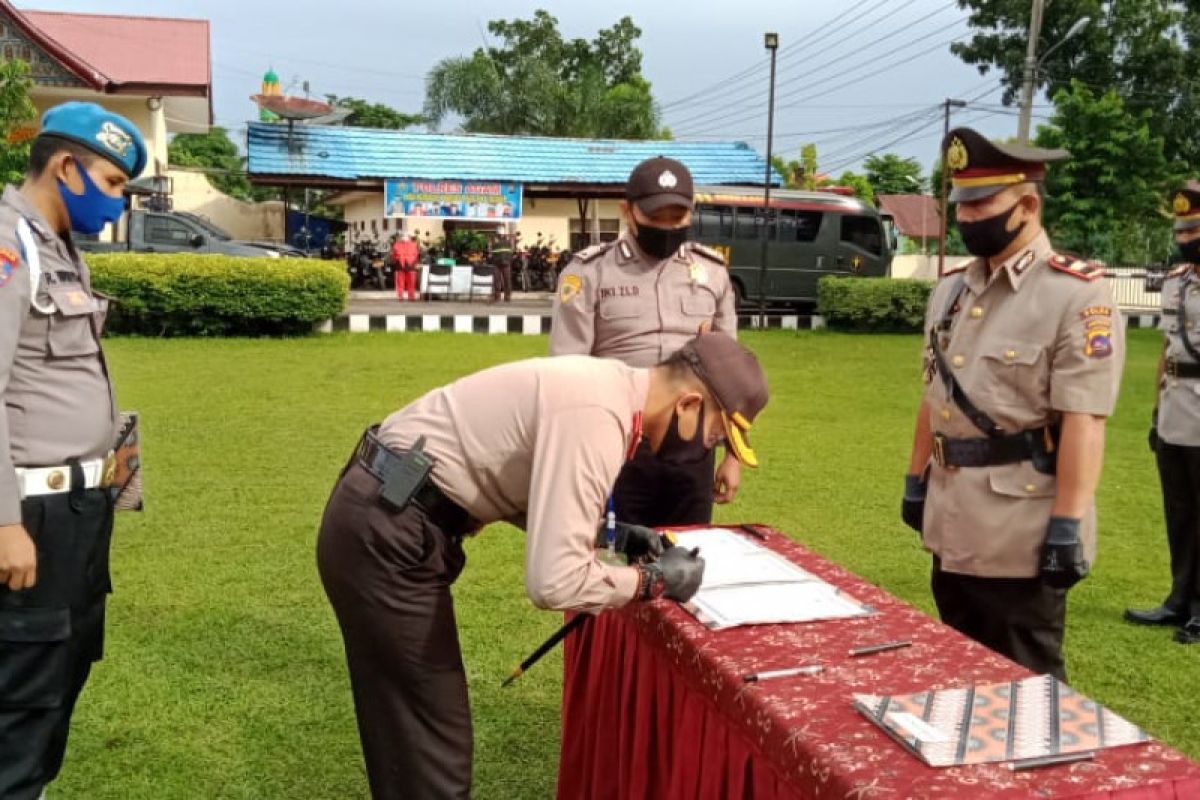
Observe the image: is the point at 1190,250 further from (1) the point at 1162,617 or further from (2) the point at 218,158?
(2) the point at 218,158

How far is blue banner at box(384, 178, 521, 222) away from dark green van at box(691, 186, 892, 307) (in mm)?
4536

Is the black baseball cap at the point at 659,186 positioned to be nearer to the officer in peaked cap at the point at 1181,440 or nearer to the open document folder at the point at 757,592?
the open document folder at the point at 757,592

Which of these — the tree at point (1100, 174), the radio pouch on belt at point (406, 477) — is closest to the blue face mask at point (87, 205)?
the radio pouch on belt at point (406, 477)

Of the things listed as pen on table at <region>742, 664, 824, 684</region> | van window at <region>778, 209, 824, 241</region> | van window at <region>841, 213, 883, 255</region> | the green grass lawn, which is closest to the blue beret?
the green grass lawn

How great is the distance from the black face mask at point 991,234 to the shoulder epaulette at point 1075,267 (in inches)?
4.2

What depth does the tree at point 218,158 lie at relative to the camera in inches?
1602

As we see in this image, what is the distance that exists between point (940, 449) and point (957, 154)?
738 millimetres

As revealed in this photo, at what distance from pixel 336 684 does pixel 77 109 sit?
2.05m

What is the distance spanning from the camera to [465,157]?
22.5 m

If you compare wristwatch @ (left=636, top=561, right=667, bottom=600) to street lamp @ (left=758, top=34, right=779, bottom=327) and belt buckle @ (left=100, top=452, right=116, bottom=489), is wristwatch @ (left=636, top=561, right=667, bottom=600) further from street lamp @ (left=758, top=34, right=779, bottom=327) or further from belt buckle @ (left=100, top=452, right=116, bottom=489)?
street lamp @ (left=758, top=34, right=779, bottom=327)

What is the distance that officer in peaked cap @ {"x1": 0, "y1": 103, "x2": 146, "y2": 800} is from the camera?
2.34 metres

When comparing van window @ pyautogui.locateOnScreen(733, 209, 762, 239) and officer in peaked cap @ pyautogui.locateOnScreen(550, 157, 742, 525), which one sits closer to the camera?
officer in peaked cap @ pyautogui.locateOnScreen(550, 157, 742, 525)

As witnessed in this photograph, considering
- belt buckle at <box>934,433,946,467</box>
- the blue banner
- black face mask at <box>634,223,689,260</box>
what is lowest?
belt buckle at <box>934,433,946,467</box>

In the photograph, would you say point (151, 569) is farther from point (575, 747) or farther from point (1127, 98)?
point (1127, 98)
